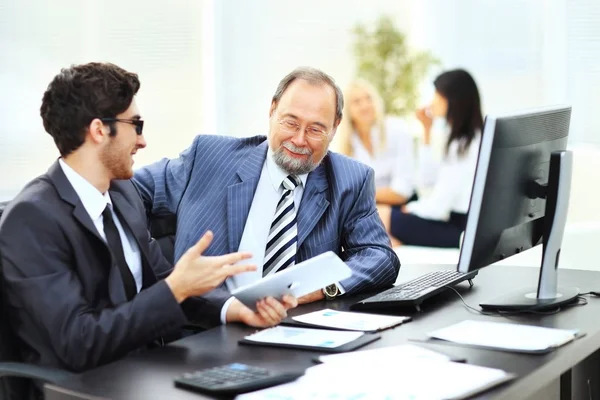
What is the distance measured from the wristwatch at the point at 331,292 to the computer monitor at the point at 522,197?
0.47 m

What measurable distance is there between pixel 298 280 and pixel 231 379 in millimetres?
584

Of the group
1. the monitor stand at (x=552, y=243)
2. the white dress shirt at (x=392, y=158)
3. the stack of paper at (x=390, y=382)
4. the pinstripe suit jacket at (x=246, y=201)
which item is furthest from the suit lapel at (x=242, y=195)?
the white dress shirt at (x=392, y=158)

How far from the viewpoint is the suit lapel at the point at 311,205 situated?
3156mm

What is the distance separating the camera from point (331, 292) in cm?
291

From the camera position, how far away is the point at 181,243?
3146 millimetres

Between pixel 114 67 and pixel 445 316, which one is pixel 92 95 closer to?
pixel 114 67

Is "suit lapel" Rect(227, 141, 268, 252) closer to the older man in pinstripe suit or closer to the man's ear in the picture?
the older man in pinstripe suit

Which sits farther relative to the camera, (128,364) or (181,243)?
(181,243)

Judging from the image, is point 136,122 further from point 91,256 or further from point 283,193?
point 283,193

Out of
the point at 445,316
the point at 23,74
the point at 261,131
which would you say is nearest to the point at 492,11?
the point at 261,131

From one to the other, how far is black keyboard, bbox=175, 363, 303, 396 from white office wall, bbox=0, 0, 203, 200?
12.2 ft

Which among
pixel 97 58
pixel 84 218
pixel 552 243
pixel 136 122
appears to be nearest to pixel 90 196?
pixel 84 218

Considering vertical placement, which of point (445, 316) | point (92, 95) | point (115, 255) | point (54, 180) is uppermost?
point (92, 95)

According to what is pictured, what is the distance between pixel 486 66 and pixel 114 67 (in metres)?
4.81
